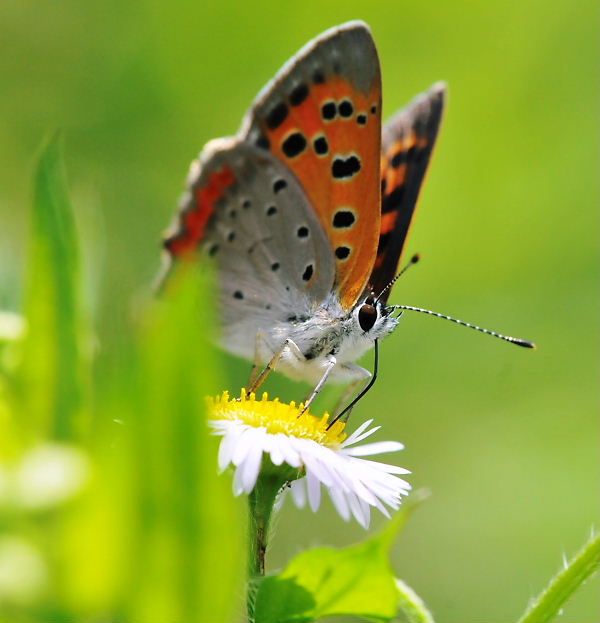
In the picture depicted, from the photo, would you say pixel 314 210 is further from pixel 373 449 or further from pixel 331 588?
pixel 331 588

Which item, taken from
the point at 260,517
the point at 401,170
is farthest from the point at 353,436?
the point at 401,170

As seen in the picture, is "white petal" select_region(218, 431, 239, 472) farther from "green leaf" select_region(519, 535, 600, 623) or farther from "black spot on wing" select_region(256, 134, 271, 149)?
"black spot on wing" select_region(256, 134, 271, 149)

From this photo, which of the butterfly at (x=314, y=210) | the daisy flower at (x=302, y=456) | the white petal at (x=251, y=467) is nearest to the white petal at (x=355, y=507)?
the daisy flower at (x=302, y=456)

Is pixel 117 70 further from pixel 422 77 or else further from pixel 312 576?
Answer: pixel 312 576

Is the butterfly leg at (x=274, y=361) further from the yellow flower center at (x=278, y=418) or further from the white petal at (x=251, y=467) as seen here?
the white petal at (x=251, y=467)

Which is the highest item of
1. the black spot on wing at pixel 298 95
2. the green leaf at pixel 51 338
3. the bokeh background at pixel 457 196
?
the green leaf at pixel 51 338

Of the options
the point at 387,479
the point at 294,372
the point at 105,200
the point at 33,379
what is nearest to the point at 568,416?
the point at 105,200

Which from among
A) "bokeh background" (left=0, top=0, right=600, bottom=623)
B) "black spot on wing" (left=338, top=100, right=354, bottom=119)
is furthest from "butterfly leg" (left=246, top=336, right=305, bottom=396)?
"bokeh background" (left=0, top=0, right=600, bottom=623)
